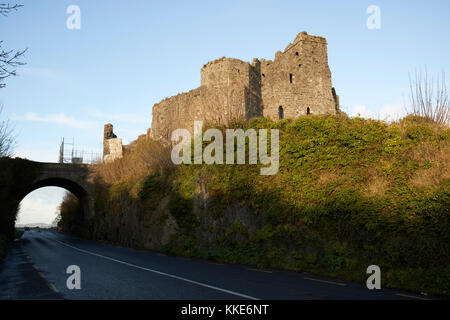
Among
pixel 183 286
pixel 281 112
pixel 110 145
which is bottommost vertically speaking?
pixel 183 286

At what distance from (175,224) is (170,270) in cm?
778

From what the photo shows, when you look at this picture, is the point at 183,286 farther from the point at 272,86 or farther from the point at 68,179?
the point at 68,179

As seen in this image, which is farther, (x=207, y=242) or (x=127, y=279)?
(x=207, y=242)

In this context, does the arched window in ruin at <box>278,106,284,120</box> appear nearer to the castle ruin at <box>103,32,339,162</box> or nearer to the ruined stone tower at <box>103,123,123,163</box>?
the castle ruin at <box>103,32,339,162</box>

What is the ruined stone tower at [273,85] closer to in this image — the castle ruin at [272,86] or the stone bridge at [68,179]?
the castle ruin at [272,86]

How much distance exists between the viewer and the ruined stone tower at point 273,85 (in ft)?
89.9

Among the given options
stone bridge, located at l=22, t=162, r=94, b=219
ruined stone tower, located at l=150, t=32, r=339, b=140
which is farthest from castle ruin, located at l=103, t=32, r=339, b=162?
stone bridge, located at l=22, t=162, r=94, b=219

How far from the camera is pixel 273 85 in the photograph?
2994 centimetres

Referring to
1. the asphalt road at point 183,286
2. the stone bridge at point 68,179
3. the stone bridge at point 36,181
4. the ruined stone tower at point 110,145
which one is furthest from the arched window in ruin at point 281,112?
the asphalt road at point 183,286

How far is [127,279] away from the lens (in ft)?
29.5

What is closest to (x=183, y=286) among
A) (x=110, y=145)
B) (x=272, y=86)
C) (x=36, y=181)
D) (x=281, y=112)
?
(x=281, y=112)

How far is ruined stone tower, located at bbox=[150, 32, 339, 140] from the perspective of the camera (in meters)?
27.4

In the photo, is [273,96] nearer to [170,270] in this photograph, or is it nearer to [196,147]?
[196,147]
